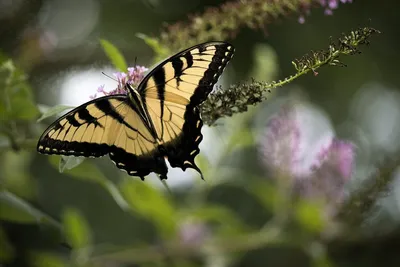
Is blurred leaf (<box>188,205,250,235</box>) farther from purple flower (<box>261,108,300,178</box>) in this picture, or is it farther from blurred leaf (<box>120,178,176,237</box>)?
purple flower (<box>261,108,300,178</box>)

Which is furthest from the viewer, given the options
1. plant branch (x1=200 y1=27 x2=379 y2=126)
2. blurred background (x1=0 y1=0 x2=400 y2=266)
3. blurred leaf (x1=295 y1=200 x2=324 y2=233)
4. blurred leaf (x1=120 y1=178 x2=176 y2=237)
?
blurred leaf (x1=295 y1=200 x2=324 y2=233)

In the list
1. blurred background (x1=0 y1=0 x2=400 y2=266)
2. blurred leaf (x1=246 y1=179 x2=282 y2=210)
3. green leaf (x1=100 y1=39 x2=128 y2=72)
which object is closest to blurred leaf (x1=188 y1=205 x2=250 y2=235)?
blurred background (x1=0 y1=0 x2=400 y2=266)

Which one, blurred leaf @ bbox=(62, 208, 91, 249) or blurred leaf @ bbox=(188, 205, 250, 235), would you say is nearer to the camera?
blurred leaf @ bbox=(62, 208, 91, 249)

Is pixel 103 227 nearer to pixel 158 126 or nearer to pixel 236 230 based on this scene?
pixel 236 230

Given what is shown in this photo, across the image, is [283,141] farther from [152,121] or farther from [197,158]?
[152,121]

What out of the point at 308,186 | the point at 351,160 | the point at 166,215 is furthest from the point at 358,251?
the point at 166,215

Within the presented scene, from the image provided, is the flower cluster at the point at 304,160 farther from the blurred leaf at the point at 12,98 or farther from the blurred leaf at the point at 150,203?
the blurred leaf at the point at 12,98

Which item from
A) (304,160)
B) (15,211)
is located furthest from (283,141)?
(15,211)
